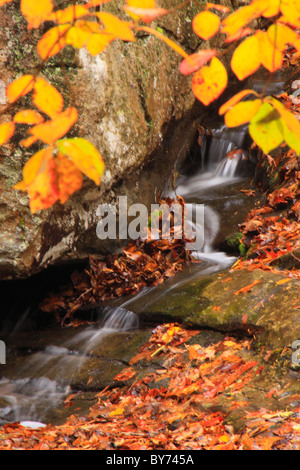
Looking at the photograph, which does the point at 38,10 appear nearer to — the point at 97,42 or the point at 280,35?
the point at 97,42

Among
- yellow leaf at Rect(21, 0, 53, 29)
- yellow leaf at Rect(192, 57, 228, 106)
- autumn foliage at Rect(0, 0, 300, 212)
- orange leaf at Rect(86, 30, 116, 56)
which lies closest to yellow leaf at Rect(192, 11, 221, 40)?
autumn foliage at Rect(0, 0, 300, 212)

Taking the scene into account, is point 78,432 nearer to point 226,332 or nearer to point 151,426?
point 151,426

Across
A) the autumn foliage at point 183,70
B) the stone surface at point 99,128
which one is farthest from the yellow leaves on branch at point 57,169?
the stone surface at point 99,128

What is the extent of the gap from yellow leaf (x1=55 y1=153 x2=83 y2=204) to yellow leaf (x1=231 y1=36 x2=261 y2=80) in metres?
0.79

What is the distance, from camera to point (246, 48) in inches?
67.6

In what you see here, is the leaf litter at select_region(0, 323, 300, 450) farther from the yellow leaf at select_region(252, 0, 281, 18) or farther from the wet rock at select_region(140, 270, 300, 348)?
the yellow leaf at select_region(252, 0, 281, 18)

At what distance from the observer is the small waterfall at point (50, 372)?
409cm

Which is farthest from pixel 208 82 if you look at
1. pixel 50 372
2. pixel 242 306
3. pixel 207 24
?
pixel 50 372

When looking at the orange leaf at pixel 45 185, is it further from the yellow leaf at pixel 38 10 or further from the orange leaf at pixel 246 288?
the orange leaf at pixel 246 288

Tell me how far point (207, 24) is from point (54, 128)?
90 cm

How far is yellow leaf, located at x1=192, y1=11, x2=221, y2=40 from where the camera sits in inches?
74.0

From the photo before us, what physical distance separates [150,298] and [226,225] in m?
2.04

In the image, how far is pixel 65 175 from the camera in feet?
5.29
